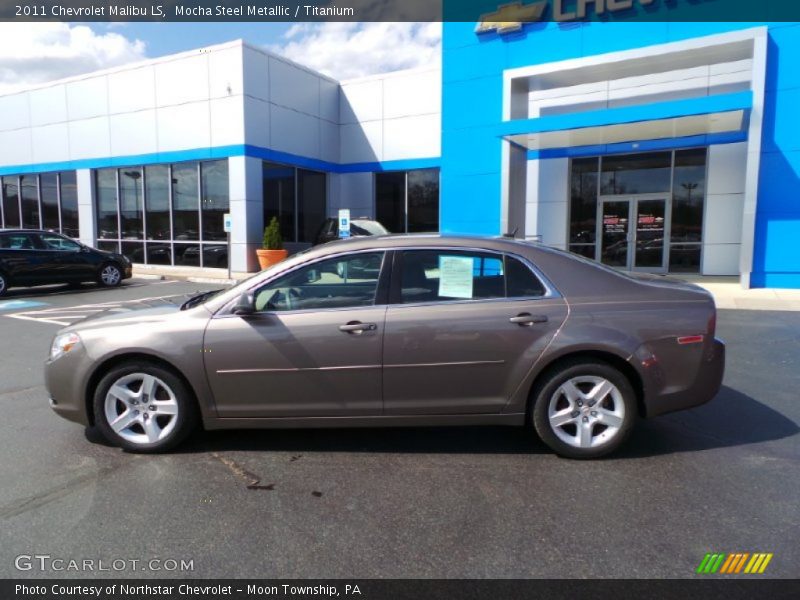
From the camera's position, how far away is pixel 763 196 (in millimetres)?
13438

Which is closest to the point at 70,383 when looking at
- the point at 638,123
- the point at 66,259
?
the point at 66,259

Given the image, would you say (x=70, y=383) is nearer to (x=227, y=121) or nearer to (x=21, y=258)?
(x=21, y=258)

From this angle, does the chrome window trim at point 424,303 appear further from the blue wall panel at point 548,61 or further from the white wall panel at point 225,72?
the white wall panel at point 225,72

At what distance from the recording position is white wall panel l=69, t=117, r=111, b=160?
64.6 feet

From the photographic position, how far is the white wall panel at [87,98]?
19.4 m

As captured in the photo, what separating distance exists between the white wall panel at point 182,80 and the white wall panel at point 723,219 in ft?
48.8

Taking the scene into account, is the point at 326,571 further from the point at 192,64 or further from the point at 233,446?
the point at 192,64

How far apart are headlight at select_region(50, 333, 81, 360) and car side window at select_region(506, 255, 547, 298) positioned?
3.03 m

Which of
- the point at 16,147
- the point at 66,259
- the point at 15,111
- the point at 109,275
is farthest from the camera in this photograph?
the point at 16,147

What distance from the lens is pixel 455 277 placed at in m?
3.96

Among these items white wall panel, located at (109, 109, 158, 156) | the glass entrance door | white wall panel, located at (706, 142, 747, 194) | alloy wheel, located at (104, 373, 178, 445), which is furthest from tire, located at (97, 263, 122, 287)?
white wall panel, located at (706, 142, 747, 194)

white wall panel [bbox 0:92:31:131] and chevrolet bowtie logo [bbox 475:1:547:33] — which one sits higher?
chevrolet bowtie logo [bbox 475:1:547:33]

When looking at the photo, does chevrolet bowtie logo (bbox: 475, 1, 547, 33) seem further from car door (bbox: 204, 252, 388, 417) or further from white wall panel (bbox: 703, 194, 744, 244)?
car door (bbox: 204, 252, 388, 417)

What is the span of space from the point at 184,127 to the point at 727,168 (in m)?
15.7
